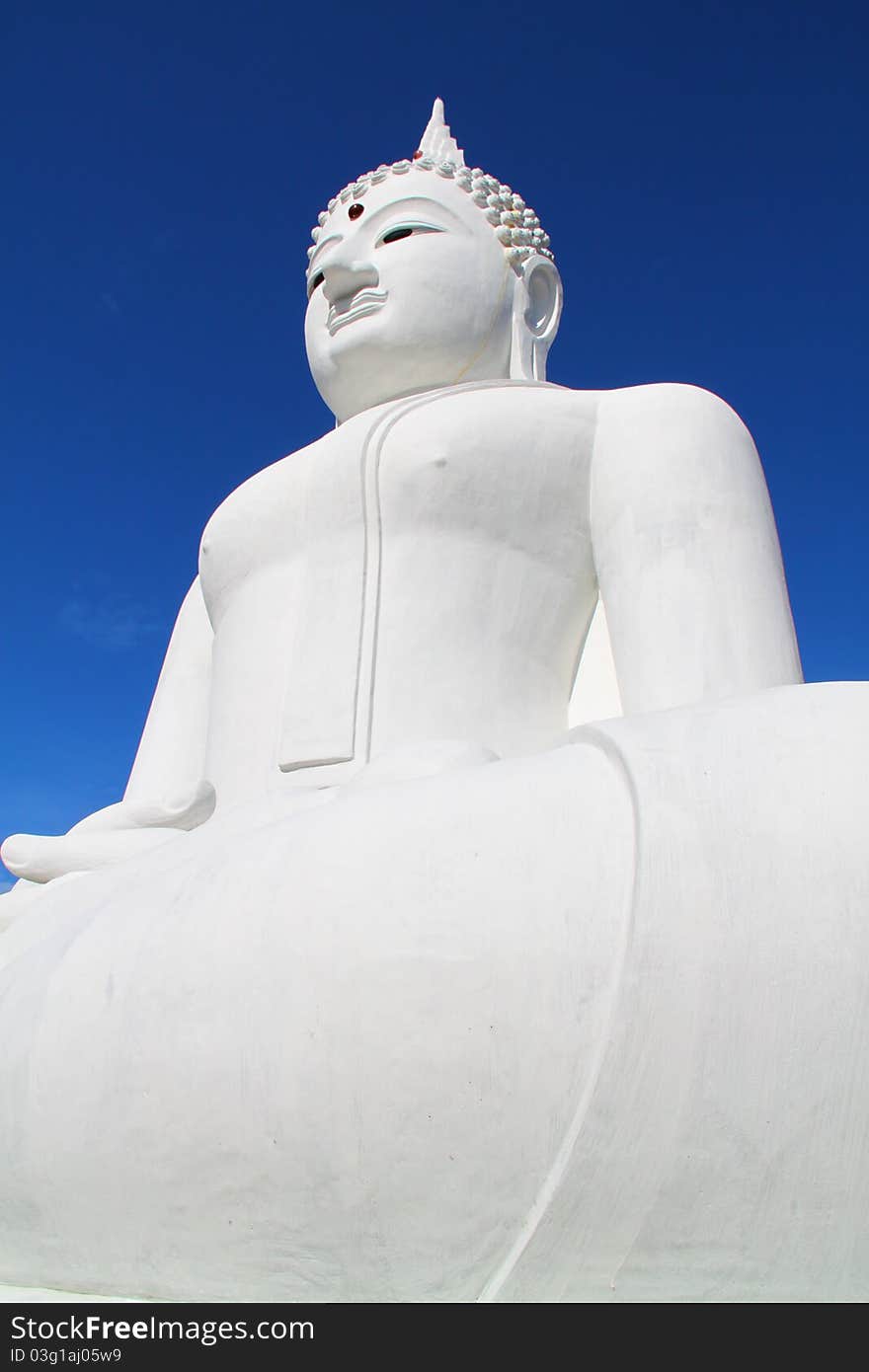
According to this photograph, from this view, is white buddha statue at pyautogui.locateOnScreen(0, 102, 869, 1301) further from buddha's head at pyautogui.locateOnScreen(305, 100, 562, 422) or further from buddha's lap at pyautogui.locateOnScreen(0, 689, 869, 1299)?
buddha's head at pyautogui.locateOnScreen(305, 100, 562, 422)

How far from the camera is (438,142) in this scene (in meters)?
5.25

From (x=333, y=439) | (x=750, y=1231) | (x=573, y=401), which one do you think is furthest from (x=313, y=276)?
(x=750, y=1231)

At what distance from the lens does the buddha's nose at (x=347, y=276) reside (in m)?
4.50

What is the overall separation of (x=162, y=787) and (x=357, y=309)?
6.33 ft

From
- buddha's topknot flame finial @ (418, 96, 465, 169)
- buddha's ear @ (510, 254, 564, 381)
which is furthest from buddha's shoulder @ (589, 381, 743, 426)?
buddha's topknot flame finial @ (418, 96, 465, 169)

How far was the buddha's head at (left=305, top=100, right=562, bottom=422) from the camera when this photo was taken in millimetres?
4484

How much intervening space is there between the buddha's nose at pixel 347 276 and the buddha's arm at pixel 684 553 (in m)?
1.08

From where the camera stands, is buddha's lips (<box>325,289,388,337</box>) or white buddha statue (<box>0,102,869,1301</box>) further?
buddha's lips (<box>325,289,388,337</box>)

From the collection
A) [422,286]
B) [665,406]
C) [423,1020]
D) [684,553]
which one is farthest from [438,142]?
[423,1020]

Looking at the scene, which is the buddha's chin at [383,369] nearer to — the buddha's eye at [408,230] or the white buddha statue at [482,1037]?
the buddha's eye at [408,230]

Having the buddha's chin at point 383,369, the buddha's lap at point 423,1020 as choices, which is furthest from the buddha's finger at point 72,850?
the buddha's chin at point 383,369

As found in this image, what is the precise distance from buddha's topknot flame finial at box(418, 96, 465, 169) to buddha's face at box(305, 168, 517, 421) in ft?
1.62
